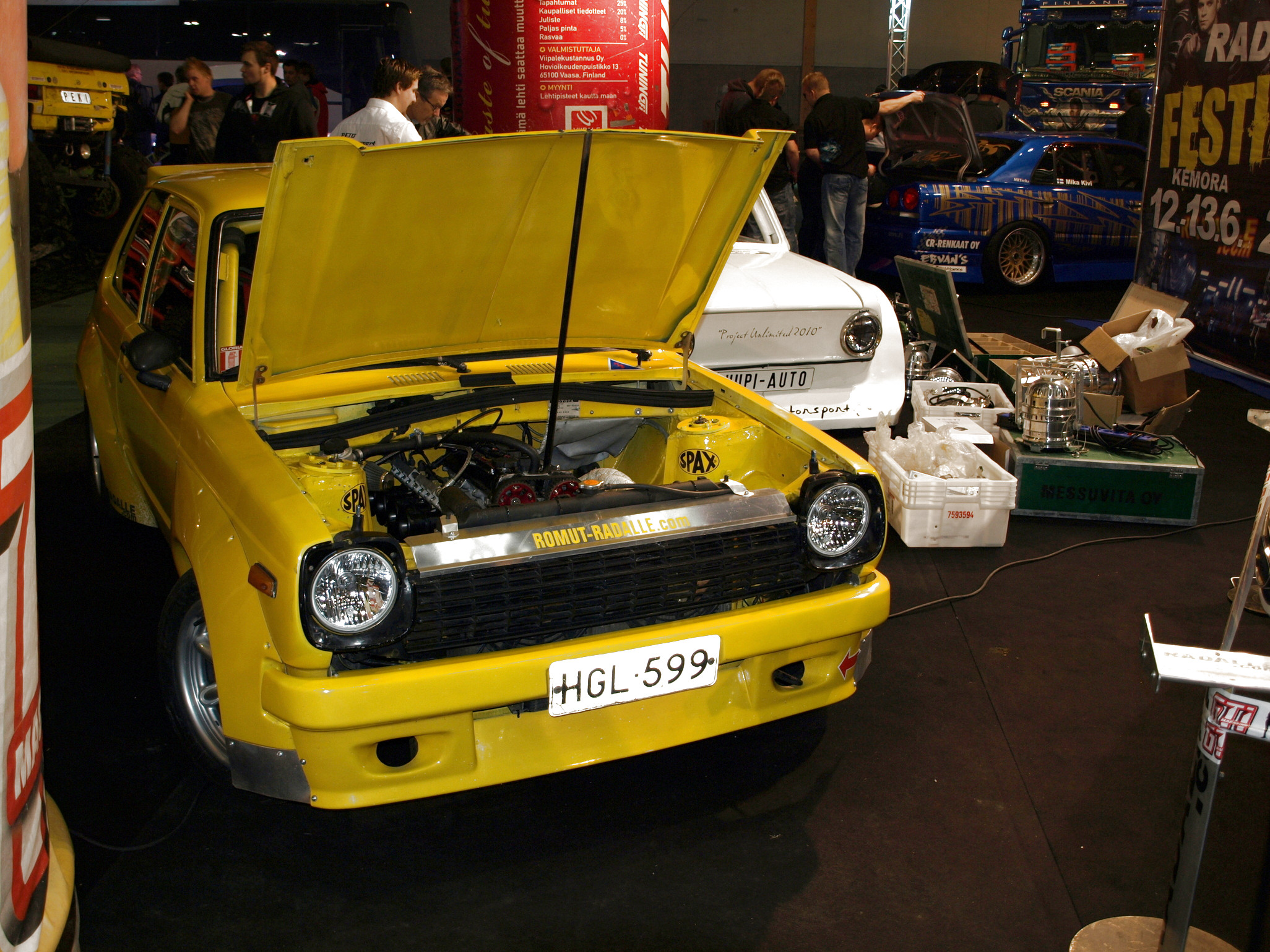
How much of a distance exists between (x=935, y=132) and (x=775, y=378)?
5827 millimetres

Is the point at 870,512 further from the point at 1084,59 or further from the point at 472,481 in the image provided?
the point at 1084,59

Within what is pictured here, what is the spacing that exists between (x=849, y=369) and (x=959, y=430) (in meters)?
0.63

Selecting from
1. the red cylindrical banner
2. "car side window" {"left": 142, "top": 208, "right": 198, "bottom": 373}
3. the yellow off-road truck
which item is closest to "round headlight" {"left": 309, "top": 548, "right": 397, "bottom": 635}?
"car side window" {"left": 142, "top": 208, "right": 198, "bottom": 373}

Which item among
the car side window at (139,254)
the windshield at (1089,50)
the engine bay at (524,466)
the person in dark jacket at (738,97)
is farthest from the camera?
the windshield at (1089,50)

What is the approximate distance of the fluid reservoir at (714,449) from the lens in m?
2.93

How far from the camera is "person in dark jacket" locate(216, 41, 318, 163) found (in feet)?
20.2

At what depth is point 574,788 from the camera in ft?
8.47

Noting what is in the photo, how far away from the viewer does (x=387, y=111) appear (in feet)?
17.3

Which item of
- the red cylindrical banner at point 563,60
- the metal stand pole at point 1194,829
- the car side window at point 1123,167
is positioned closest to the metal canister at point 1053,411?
the red cylindrical banner at point 563,60

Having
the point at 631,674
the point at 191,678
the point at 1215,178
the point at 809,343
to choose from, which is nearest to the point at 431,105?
the point at 809,343

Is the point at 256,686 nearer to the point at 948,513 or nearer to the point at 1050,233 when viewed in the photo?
the point at 948,513

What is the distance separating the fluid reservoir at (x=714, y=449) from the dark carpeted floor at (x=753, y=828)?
73 centimetres

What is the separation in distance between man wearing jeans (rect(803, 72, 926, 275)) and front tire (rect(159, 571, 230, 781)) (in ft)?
20.4

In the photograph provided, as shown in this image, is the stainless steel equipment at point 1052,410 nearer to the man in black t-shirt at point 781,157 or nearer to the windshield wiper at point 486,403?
the windshield wiper at point 486,403
